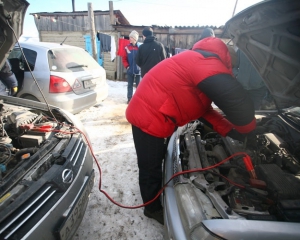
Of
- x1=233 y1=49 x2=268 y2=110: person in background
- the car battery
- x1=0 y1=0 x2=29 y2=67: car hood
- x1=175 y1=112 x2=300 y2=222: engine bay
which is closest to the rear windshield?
x1=0 y1=0 x2=29 y2=67: car hood

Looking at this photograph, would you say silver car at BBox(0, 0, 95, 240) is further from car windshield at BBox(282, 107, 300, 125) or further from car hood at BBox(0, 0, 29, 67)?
car windshield at BBox(282, 107, 300, 125)

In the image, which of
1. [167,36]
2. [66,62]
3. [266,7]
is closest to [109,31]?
[167,36]

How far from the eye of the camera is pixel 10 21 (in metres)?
1.65

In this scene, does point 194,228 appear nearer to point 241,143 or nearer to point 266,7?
point 241,143

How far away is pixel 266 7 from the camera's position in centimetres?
122

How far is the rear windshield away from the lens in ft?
11.9

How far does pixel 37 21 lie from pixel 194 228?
12783mm

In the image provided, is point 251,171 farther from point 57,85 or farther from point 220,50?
point 57,85

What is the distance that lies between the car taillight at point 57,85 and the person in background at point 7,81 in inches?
25.7

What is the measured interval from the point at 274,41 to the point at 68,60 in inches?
145

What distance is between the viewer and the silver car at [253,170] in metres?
1.02

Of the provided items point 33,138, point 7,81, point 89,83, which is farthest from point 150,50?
point 33,138

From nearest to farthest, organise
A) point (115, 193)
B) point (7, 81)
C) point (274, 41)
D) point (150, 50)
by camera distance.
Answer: point (274, 41) → point (115, 193) → point (7, 81) → point (150, 50)

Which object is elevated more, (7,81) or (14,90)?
(7,81)
